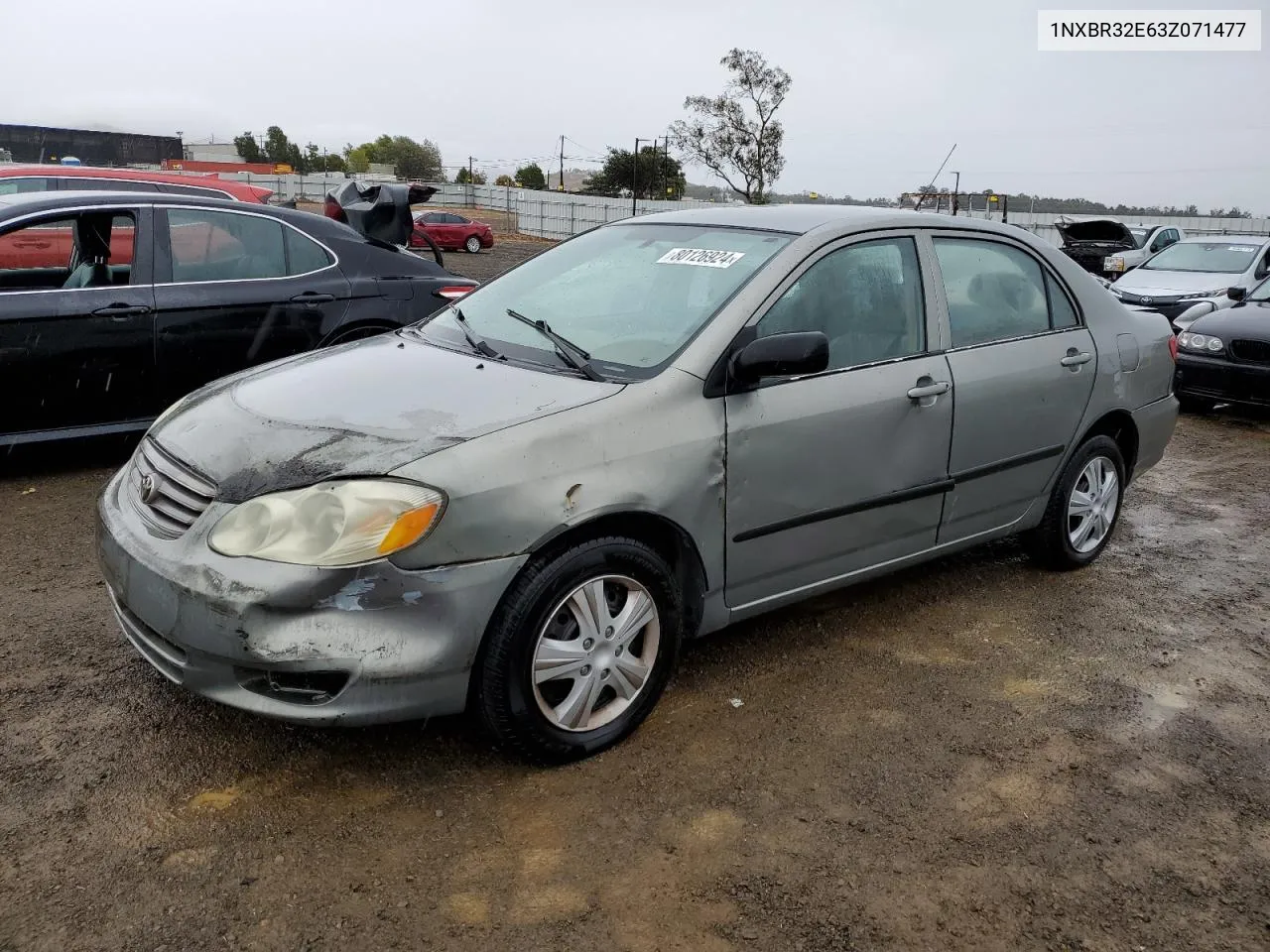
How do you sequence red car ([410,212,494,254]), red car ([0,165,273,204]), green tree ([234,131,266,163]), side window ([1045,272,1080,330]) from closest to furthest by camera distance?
side window ([1045,272,1080,330]) < red car ([0,165,273,204]) < red car ([410,212,494,254]) < green tree ([234,131,266,163])

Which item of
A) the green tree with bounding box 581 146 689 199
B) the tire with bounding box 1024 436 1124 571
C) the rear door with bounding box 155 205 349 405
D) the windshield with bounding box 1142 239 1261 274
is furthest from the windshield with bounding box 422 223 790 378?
the green tree with bounding box 581 146 689 199

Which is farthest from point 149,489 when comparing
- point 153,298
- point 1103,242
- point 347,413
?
point 1103,242

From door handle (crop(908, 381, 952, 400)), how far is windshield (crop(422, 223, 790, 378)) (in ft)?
2.32

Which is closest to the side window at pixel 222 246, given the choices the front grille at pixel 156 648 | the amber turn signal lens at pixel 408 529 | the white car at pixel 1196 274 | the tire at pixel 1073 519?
the front grille at pixel 156 648

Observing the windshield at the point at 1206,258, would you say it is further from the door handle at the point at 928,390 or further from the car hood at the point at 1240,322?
the door handle at the point at 928,390

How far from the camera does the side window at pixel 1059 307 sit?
14.7 ft

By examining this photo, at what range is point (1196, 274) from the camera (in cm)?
1255

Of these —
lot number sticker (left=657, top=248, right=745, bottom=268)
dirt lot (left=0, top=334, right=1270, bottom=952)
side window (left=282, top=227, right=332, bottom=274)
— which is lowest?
dirt lot (left=0, top=334, right=1270, bottom=952)

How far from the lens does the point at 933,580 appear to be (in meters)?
4.74

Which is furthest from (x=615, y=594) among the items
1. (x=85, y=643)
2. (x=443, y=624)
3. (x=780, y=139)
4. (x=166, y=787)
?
(x=780, y=139)

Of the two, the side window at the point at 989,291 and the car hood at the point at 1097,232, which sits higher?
the car hood at the point at 1097,232

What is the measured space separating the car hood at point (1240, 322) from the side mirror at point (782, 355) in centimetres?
723

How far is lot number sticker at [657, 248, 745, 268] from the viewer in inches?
143

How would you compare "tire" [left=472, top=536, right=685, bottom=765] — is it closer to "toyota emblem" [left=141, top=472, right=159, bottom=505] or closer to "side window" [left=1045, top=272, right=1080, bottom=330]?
"toyota emblem" [left=141, top=472, right=159, bottom=505]
